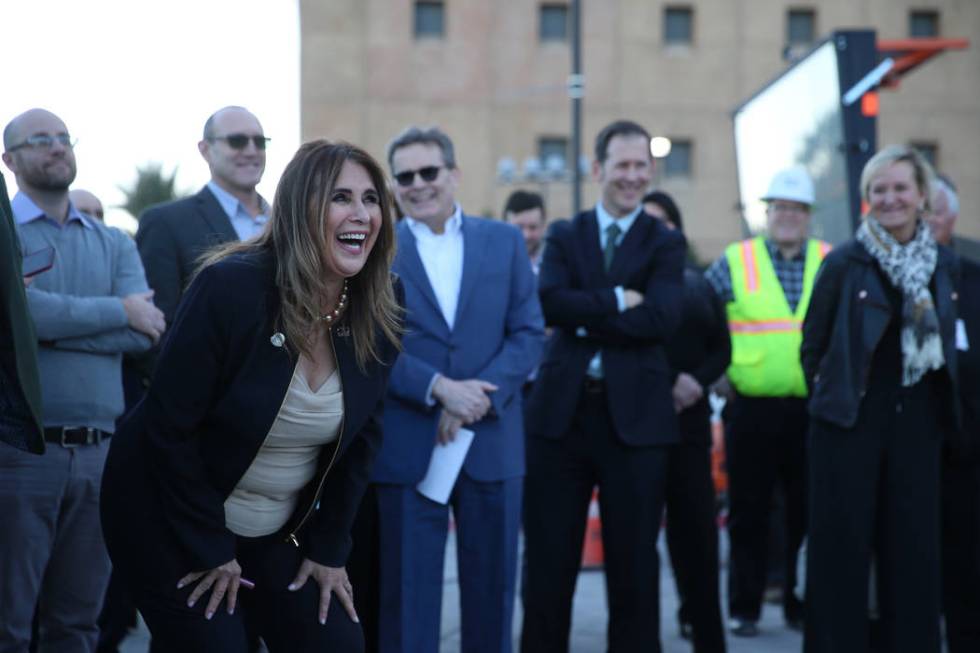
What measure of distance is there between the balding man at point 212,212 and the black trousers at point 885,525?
264 cm

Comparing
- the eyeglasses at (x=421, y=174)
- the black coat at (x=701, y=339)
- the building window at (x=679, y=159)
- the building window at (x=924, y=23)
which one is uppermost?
the building window at (x=924, y=23)

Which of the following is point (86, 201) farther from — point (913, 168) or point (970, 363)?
point (970, 363)

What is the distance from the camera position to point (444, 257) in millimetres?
5176

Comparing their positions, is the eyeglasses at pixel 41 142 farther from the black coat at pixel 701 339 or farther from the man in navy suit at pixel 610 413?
the black coat at pixel 701 339

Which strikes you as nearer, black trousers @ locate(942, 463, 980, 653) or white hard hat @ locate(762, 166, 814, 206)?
black trousers @ locate(942, 463, 980, 653)

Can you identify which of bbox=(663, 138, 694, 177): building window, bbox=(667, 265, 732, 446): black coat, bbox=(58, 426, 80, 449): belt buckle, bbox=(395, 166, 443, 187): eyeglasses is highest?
bbox=(663, 138, 694, 177): building window

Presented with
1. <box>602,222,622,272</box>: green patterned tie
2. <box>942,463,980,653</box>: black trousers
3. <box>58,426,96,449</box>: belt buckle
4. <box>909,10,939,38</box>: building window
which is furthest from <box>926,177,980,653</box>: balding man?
<box>909,10,939,38</box>: building window

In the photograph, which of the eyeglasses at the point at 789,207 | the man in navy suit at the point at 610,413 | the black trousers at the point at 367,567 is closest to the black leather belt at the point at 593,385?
the man in navy suit at the point at 610,413

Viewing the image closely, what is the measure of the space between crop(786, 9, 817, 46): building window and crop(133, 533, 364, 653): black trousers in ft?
119

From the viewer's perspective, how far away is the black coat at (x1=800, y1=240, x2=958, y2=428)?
5.22m

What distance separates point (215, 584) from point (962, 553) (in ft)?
11.8

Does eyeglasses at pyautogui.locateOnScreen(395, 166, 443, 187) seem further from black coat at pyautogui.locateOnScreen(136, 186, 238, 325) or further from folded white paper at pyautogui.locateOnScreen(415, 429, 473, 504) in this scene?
folded white paper at pyautogui.locateOnScreen(415, 429, 473, 504)

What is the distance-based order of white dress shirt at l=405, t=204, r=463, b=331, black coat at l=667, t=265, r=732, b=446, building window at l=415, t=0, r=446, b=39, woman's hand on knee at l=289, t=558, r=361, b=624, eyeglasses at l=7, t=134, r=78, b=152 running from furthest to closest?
building window at l=415, t=0, r=446, b=39, black coat at l=667, t=265, r=732, b=446, white dress shirt at l=405, t=204, r=463, b=331, eyeglasses at l=7, t=134, r=78, b=152, woman's hand on knee at l=289, t=558, r=361, b=624

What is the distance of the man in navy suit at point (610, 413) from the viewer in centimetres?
535
